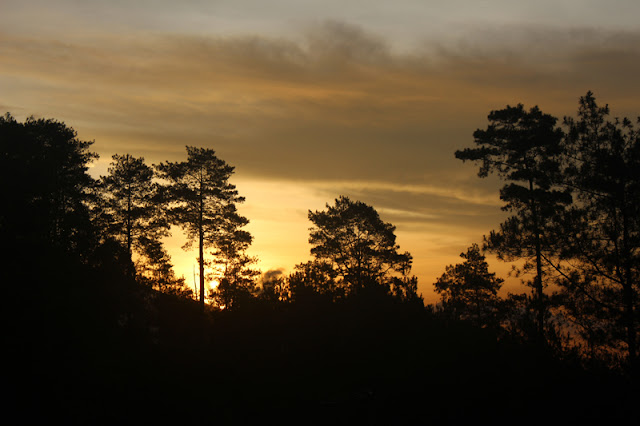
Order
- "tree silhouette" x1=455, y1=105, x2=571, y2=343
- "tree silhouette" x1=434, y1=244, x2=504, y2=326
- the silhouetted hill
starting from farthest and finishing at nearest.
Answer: "tree silhouette" x1=434, y1=244, x2=504, y2=326 → "tree silhouette" x1=455, y1=105, x2=571, y2=343 → the silhouetted hill

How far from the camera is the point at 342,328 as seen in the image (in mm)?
22984

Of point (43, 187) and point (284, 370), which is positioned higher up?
point (43, 187)

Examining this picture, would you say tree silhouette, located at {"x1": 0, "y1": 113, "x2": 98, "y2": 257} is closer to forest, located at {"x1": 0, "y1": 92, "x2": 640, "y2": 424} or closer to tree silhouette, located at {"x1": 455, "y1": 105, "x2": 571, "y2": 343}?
forest, located at {"x1": 0, "y1": 92, "x2": 640, "y2": 424}

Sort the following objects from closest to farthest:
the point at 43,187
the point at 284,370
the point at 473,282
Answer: the point at 284,370 → the point at 43,187 → the point at 473,282

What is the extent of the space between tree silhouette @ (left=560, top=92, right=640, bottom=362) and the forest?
76mm

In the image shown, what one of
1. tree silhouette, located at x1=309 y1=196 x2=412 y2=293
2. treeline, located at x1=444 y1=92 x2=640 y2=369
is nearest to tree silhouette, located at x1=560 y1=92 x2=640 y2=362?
treeline, located at x1=444 y1=92 x2=640 y2=369

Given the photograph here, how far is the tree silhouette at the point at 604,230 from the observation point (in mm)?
24406

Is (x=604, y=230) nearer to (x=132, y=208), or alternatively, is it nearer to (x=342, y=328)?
(x=342, y=328)

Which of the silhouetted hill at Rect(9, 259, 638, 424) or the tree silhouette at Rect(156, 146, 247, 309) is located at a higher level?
the tree silhouette at Rect(156, 146, 247, 309)

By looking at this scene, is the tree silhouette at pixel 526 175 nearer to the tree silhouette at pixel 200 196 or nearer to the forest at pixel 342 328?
the forest at pixel 342 328

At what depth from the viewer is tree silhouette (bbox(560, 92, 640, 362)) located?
24406 millimetres

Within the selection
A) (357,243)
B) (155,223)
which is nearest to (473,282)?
(357,243)

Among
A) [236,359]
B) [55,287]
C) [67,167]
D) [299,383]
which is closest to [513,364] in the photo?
[299,383]

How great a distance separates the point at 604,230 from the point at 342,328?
44.5ft
